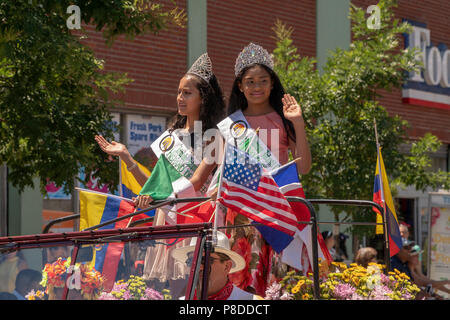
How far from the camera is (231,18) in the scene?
1448cm

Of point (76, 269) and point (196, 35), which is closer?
point (76, 269)

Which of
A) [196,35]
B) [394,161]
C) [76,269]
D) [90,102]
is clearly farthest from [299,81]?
[76,269]

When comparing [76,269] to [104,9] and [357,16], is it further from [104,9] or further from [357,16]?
[357,16]

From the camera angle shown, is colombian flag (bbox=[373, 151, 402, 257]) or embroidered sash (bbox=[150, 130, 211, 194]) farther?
colombian flag (bbox=[373, 151, 402, 257])

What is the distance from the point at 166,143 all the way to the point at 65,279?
1.92 metres

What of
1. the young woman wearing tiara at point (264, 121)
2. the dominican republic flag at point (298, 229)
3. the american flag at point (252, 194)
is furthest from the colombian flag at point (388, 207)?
the american flag at point (252, 194)

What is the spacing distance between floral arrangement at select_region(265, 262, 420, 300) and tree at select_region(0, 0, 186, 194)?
11.2 ft

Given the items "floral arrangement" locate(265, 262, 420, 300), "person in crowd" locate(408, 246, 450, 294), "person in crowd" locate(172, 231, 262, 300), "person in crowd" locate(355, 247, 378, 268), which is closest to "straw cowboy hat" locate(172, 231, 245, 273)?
"person in crowd" locate(172, 231, 262, 300)

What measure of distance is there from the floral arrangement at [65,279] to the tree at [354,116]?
7918mm

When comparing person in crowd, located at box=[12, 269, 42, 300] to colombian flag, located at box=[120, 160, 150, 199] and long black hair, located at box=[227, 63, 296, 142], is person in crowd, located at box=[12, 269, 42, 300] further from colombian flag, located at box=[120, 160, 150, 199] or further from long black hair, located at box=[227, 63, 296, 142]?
long black hair, located at box=[227, 63, 296, 142]

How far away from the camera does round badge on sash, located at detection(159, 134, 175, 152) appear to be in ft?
16.5

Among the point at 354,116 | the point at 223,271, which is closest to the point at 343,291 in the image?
the point at 223,271

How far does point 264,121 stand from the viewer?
499cm

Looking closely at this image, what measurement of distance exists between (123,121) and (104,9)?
235 inches
